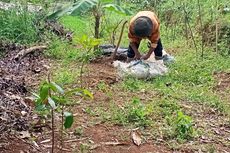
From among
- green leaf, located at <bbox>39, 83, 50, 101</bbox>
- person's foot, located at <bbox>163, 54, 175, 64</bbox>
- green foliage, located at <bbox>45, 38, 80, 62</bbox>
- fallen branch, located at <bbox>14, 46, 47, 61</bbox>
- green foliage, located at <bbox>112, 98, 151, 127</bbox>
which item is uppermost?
green leaf, located at <bbox>39, 83, 50, 101</bbox>

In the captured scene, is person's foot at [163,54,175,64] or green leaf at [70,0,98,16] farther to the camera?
person's foot at [163,54,175,64]

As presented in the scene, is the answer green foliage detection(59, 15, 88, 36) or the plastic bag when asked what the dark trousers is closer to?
the plastic bag

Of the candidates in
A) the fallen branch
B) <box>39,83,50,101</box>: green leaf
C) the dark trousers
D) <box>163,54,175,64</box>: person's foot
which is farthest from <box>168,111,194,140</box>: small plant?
the fallen branch

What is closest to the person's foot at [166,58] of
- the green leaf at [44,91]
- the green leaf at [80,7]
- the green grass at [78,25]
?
the green grass at [78,25]

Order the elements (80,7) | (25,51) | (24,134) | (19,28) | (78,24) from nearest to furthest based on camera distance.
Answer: (80,7) → (24,134) → (25,51) → (19,28) → (78,24)

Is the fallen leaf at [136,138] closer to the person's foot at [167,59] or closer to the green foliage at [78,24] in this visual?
the person's foot at [167,59]

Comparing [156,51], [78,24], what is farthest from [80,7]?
[78,24]

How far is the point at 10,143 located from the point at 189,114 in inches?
76.5

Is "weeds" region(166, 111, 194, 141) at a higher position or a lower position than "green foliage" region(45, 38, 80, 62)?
lower

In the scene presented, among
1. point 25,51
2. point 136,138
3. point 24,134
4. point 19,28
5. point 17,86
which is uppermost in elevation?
point 19,28

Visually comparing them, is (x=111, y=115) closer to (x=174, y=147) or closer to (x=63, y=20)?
(x=174, y=147)

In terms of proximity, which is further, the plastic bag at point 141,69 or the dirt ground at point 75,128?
the plastic bag at point 141,69

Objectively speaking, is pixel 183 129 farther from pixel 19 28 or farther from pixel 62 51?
pixel 19 28

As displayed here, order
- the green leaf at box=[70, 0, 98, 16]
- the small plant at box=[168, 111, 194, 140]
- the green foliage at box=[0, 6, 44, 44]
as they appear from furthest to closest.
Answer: the green foliage at box=[0, 6, 44, 44], the small plant at box=[168, 111, 194, 140], the green leaf at box=[70, 0, 98, 16]
